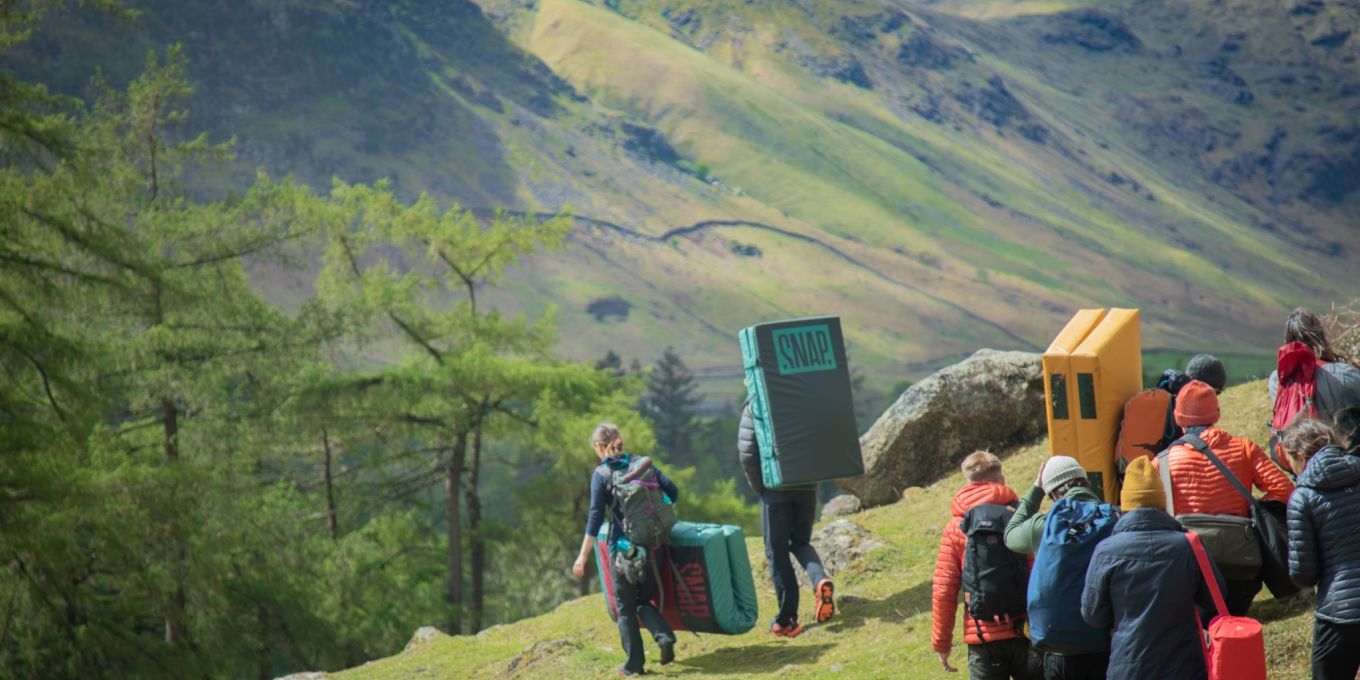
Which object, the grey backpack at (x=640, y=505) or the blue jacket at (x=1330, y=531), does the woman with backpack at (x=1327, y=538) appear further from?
the grey backpack at (x=640, y=505)

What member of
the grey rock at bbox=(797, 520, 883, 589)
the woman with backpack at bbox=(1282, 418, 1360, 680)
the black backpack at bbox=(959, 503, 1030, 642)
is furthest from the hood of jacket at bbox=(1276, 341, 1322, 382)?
the grey rock at bbox=(797, 520, 883, 589)

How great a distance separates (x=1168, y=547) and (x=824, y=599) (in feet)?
18.4

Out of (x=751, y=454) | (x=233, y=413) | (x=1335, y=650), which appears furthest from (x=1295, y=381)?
(x=233, y=413)

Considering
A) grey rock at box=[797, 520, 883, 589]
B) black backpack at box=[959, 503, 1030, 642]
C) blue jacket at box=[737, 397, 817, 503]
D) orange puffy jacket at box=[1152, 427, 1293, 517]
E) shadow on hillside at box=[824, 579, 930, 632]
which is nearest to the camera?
black backpack at box=[959, 503, 1030, 642]

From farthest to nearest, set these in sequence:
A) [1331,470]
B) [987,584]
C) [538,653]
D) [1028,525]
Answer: [538,653]
[987,584]
[1028,525]
[1331,470]

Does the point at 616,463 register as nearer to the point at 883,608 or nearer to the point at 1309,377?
the point at 883,608

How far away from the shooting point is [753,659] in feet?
37.8

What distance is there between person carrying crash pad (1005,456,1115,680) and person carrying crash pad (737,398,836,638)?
15.7ft

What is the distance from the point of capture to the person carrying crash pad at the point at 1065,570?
21.9ft

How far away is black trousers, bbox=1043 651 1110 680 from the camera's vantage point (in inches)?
271

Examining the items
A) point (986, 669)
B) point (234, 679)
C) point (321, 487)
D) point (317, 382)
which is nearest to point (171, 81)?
point (317, 382)

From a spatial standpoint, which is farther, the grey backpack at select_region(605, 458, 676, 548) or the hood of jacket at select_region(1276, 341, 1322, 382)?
the grey backpack at select_region(605, 458, 676, 548)

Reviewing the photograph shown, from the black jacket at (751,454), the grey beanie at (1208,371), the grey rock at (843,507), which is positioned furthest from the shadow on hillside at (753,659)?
the grey rock at (843,507)

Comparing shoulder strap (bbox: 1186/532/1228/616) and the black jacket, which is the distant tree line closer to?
the black jacket
